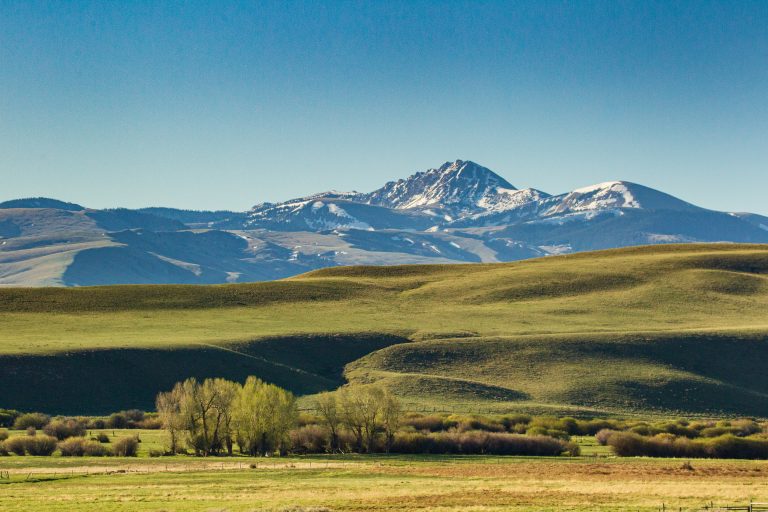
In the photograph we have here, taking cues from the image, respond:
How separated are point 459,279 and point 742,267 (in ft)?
171

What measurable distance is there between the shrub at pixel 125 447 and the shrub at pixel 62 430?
27.6 feet

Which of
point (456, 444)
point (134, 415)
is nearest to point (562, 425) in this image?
point (456, 444)

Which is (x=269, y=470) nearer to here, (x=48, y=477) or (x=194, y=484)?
(x=194, y=484)

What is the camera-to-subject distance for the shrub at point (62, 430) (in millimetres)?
78375

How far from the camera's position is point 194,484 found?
53656 millimetres

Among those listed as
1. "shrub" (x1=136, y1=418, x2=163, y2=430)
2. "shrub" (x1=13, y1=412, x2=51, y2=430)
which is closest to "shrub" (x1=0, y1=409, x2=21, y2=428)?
"shrub" (x1=13, y1=412, x2=51, y2=430)

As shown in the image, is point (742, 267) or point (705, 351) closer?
point (705, 351)

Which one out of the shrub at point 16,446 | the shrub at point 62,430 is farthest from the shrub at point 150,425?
the shrub at point 16,446

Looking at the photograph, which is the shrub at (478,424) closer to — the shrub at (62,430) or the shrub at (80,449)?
the shrub at (80,449)

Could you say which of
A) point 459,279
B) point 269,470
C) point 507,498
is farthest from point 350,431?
point 459,279

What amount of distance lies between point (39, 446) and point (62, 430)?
7927 millimetres

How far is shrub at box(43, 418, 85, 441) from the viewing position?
3086 inches

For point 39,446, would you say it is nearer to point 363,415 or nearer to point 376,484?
point 363,415

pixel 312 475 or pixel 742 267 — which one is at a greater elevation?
pixel 742 267
